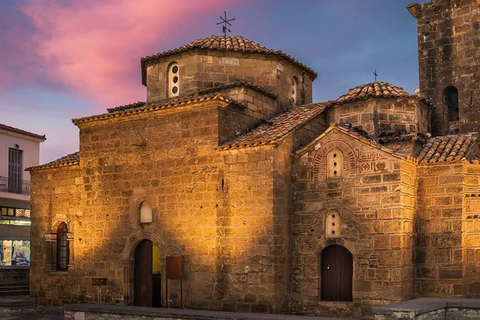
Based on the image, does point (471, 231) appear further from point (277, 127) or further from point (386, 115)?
point (277, 127)

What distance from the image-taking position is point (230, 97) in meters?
15.8

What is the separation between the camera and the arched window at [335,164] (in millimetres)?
13766

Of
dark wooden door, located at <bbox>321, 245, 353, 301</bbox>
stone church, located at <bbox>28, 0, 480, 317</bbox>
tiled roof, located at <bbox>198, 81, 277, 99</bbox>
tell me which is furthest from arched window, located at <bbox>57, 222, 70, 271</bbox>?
dark wooden door, located at <bbox>321, 245, 353, 301</bbox>

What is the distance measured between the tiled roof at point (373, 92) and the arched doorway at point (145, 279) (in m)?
6.42

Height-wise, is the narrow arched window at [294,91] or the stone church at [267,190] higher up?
the narrow arched window at [294,91]

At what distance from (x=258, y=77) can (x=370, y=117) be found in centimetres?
350

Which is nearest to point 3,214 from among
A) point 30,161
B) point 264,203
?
point 30,161

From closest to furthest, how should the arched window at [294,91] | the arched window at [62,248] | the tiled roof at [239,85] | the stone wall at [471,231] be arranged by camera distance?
the stone wall at [471,231], the tiled roof at [239,85], the arched window at [62,248], the arched window at [294,91]

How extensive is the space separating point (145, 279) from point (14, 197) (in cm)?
1348

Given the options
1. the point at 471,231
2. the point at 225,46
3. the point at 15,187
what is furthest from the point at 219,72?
the point at 15,187

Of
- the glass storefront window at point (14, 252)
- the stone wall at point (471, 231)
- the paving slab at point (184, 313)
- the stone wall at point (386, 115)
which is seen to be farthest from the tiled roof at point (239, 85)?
the glass storefront window at point (14, 252)

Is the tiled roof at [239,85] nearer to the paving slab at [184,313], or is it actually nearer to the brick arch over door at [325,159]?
the brick arch over door at [325,159]

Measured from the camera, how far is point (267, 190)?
13625 mm

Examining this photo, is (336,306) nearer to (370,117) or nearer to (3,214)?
(370,117)
